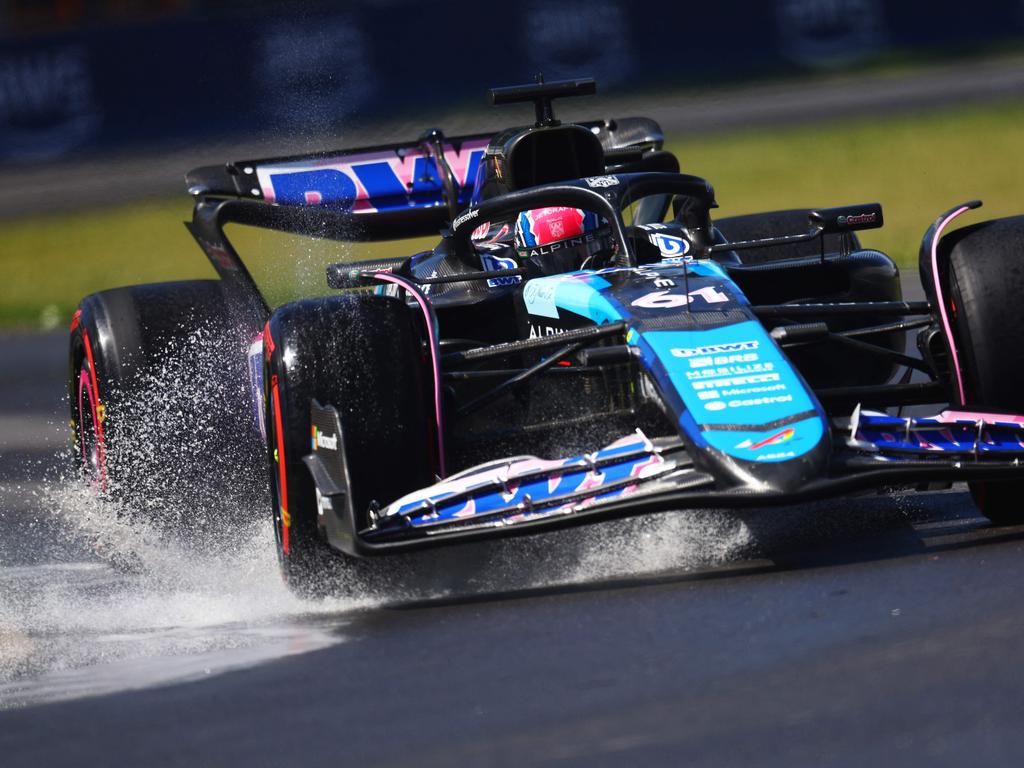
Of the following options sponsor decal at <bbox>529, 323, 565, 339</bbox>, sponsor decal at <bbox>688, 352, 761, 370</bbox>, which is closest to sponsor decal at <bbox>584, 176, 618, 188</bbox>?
sponsor decal at <bbox>529, 323, 565, 339</bbox>

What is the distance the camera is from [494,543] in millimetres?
5875

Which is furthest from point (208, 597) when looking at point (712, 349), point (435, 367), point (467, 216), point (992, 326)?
point (992, 326)

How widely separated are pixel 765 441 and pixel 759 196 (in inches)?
461

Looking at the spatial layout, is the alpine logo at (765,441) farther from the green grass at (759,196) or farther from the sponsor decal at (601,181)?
the green grass at (759,196)

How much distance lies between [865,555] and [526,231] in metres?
2.27

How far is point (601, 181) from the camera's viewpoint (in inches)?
261

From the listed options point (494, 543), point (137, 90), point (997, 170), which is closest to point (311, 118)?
point (137, 90)

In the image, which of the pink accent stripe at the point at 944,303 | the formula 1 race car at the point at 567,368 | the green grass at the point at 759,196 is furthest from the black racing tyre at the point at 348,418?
the green grass at the point at 759,196

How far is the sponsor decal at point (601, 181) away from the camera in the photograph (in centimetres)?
658

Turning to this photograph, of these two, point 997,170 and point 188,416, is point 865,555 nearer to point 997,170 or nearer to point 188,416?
point 188,416

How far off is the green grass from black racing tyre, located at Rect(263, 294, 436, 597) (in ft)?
29.0

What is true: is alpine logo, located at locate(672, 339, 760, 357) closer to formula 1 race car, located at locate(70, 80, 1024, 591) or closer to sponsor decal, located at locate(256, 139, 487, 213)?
formula 1 race car, located at locate(70, 80, 1024, 591)

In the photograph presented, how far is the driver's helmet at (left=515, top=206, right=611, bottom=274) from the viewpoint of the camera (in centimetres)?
684

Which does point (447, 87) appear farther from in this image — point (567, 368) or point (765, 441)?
point (765, 441)
